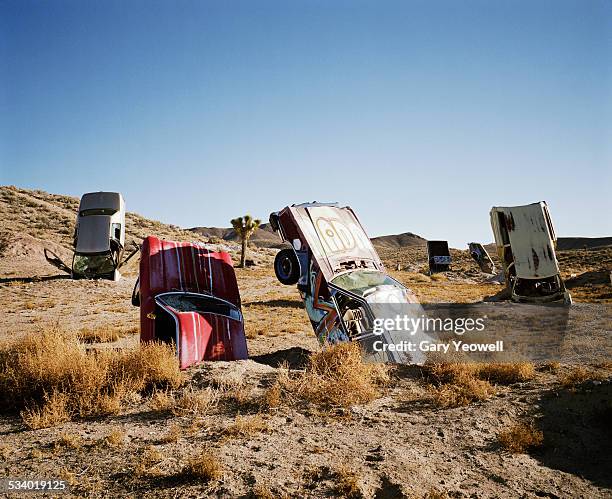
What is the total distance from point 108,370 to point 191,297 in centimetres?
254

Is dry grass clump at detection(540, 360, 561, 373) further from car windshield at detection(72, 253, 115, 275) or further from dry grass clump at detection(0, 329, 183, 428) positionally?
car windshield at detection(72, 253, 115, 275)

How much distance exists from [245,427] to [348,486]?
165cm

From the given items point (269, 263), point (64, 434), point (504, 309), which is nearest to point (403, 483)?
point (64, 434)

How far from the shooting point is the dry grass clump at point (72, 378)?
5762 mm

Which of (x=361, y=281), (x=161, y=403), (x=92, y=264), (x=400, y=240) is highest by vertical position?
(x=400, y=240)

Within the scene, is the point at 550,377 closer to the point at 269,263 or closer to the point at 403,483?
the point at 403,483

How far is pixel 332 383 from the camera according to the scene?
6504 millimetres

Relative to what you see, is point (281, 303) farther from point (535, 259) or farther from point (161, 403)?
point (161, 403)

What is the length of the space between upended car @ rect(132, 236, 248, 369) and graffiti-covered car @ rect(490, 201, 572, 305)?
11435mm

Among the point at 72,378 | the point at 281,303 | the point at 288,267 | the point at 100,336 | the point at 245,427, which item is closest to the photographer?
the point at 245,427

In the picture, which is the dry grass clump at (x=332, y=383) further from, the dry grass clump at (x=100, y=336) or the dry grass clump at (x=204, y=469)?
the dry grass clump at (x=100, y=336)
